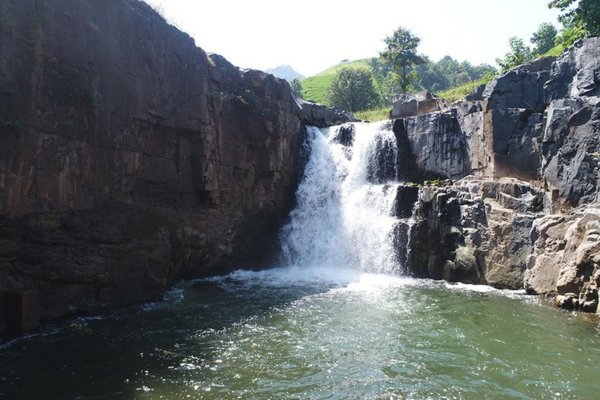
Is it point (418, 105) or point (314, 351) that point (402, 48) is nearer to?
point (418, 105)

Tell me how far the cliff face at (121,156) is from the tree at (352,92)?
108 feet

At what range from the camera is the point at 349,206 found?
23.9 meters

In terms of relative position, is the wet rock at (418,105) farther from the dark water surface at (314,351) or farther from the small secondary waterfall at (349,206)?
the dark water surface at (314,351)

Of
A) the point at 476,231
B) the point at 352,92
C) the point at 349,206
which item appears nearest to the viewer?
the point at 476,231

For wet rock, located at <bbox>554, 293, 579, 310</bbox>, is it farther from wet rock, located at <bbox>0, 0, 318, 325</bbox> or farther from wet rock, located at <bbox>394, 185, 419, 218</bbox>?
wet rock, located at <bbox>0, 0, 318, 325</bbox>

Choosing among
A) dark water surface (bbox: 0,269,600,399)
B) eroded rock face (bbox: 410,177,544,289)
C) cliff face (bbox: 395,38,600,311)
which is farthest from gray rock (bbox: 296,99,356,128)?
dark water surface (bbox: 0,269,600,399)

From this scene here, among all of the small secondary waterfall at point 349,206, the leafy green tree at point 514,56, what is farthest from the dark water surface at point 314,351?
the leafy green tree at point 514,56

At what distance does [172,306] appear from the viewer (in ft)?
49.6

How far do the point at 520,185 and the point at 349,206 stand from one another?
8327 mm

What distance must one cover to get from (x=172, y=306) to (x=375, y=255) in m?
10.4

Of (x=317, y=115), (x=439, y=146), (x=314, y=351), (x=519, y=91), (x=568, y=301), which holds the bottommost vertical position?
(x=314, y=351)

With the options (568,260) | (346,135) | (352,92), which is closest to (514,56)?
(352,92)

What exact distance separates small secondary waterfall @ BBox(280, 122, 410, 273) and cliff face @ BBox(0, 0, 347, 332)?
7.28 ft

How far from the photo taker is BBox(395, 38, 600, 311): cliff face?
16.5 m
